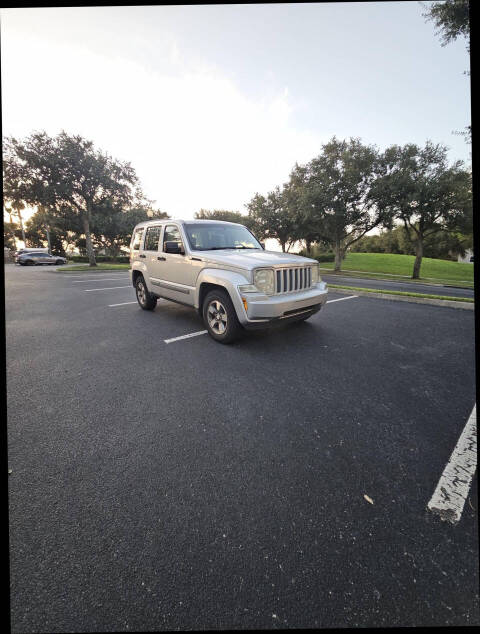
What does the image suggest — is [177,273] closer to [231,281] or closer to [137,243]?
[231,281]

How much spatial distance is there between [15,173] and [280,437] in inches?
1146

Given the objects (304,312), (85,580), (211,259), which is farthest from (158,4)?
(304,312)

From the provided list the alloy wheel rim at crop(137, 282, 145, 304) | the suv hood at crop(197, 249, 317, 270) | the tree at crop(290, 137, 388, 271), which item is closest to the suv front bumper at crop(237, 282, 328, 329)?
the suv hood at crop(197, 249, 317, 270)

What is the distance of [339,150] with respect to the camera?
22.4 metres

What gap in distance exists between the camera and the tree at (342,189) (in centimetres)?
2097

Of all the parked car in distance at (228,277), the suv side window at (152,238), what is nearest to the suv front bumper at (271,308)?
the parked car in distance at (228,277)

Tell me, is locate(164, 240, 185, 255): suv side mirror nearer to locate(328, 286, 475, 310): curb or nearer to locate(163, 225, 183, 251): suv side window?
locate(163, 225, 183, 251): suv side window

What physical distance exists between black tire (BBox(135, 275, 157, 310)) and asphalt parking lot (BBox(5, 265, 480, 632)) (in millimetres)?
3042

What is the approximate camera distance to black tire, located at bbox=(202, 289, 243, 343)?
4465 millimetres

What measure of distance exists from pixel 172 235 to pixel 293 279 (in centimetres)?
273

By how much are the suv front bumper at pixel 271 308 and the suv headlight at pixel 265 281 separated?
111 millimetres

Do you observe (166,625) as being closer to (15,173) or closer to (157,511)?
(157,511)

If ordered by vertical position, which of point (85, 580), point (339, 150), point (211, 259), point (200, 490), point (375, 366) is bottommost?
point (85, 580)

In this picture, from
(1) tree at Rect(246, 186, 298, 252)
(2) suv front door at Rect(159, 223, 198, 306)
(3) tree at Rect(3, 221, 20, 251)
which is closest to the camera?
(2) suv front door at Rect(159, 223, 198, 306)
